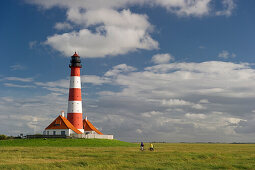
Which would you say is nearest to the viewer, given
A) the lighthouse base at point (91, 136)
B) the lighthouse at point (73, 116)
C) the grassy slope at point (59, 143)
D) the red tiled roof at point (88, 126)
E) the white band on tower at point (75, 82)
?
the grassy slope at point (59, 143)

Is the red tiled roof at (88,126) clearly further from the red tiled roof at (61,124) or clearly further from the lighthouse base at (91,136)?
the red tiled roof at (61,124)

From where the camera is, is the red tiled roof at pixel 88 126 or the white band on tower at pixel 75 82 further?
the red tiled roof at pixel 88 126

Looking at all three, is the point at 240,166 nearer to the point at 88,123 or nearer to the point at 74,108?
the point at 74,108

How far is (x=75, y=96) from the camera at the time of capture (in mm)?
75250

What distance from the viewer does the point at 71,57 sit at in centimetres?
7831

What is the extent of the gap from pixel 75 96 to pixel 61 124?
7.68 meters

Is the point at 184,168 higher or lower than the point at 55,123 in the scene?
lower

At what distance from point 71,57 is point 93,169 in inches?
2201

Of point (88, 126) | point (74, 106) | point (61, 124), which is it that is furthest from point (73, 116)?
point (88, 126)

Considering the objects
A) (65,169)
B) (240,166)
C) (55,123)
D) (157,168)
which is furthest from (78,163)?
(55,123)

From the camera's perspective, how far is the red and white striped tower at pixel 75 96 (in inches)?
2963

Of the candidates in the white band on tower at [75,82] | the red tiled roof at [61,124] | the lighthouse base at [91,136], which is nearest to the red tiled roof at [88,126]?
the lighthouse base at [91,136]

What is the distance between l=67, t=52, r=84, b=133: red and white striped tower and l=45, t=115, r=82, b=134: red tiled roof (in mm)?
1176

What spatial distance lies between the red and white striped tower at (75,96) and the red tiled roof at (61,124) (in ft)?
3.86
